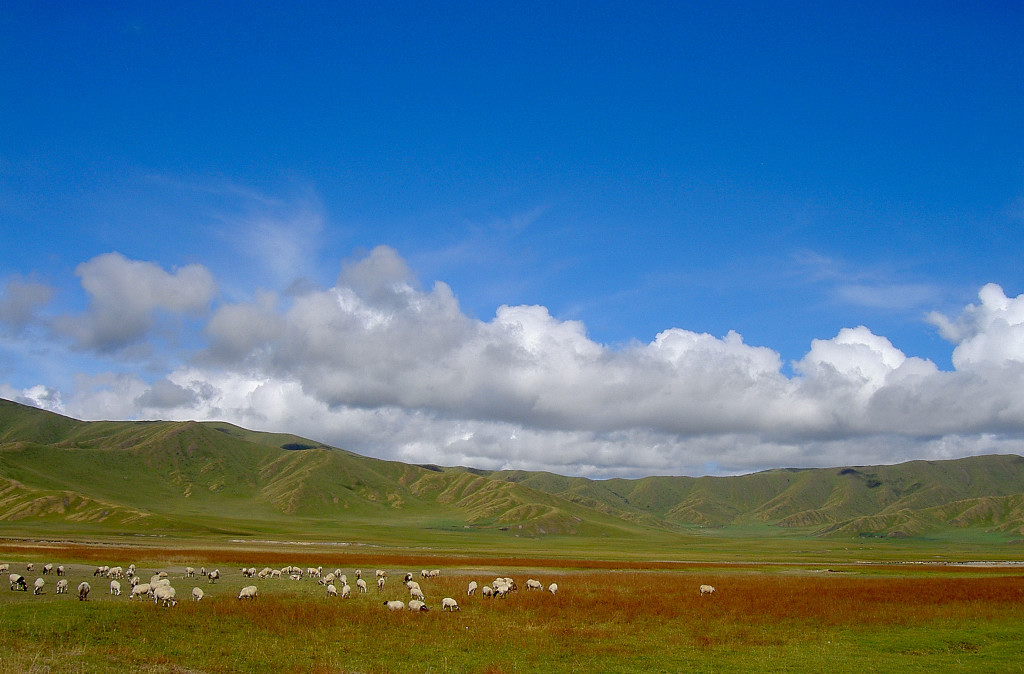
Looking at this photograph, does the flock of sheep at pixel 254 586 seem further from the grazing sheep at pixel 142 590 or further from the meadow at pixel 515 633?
the meadow at pixel 515 633

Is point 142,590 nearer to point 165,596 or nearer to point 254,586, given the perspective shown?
point 165,596

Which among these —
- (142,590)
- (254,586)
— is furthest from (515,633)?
(142,590)

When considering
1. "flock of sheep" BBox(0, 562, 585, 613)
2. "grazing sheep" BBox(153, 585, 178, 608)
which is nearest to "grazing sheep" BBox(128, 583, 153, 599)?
"flock of sheep" BBox(0, 562, 585, 613)

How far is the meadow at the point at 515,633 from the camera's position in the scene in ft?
77.4

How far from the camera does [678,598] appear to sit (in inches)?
1750

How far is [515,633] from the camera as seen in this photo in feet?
97.8

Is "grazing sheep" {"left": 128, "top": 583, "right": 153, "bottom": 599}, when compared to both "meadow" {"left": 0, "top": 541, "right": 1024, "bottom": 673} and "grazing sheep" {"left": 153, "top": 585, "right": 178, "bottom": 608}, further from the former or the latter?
"grazing sheep" {"left": 153, "top": 585, "right": 178, "bottom": 608}

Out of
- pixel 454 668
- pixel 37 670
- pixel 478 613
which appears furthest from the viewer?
pixel 478 613

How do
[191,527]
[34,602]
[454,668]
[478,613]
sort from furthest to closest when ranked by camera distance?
[191,527], [478,613], [34,602], [454,668]

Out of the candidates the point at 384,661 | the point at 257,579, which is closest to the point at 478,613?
the point at 384,661

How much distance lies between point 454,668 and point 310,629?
30.6ft

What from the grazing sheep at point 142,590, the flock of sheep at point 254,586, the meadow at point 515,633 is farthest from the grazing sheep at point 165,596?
the grazing sheep at point 142,590

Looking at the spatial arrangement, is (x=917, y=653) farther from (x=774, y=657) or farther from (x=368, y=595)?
(x=368, y=595)

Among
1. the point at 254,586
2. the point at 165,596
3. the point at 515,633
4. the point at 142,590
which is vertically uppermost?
the point at 165,596
